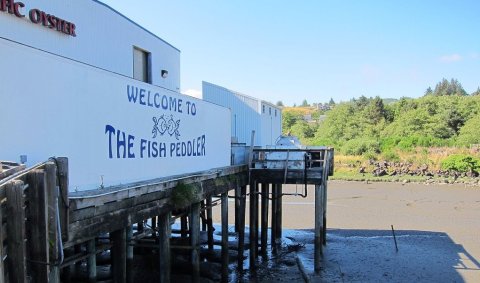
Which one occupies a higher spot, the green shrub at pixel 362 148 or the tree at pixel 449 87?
the tree at pixel 449 87

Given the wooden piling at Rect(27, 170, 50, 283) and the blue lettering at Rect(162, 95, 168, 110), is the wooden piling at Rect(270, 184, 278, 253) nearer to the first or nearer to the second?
the blue lettering at Rect(162, 95, 168, 110)

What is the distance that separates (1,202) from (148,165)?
4339 millimetres

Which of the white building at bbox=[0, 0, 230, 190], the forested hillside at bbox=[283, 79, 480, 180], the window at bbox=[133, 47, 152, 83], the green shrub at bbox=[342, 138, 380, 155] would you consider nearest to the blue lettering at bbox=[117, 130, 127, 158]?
the white building at bbox=[0, 0, 230, 190]

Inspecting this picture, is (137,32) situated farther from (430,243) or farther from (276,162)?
(430,243)

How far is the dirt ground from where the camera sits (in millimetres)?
14336

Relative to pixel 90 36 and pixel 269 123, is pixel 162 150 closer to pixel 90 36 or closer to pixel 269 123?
pixel 90 36

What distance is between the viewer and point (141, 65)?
14.9 m

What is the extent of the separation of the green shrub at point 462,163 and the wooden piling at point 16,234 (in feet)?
150

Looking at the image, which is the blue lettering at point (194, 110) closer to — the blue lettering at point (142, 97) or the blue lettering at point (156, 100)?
the blue lettering at point (156, 100)

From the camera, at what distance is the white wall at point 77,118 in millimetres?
5363

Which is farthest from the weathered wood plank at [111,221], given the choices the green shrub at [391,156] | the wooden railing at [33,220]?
the green shrub at [391,156]

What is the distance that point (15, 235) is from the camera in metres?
4.27

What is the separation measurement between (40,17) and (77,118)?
15.4ft

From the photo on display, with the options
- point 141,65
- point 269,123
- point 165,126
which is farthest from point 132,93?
point 269,123
